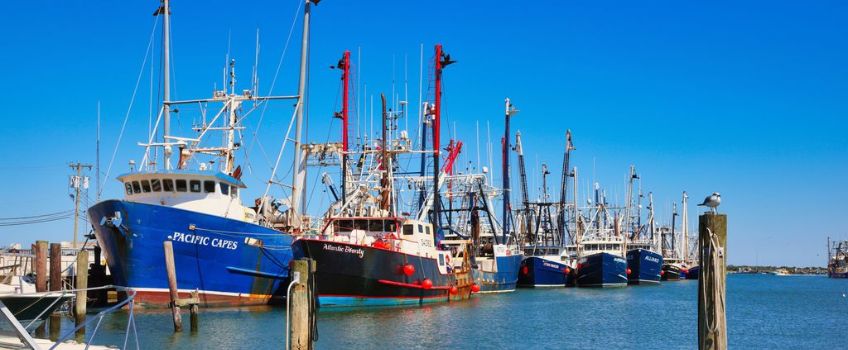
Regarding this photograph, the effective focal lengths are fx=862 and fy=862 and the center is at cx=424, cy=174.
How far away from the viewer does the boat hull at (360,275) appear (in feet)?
111

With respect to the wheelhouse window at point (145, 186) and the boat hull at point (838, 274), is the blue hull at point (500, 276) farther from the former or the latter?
the boat hull at point (838, 274)

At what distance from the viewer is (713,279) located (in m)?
15.1

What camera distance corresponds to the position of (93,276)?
126 feet

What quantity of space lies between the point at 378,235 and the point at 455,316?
4.92 metres

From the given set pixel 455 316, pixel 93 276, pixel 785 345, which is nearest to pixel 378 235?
pixel 455 316

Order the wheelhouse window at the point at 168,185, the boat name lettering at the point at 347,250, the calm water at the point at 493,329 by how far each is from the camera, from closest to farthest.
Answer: the calm water at the point at 493,329 → the boat name lettering at the point at 347,250 → the wheelhouse window at the point at 168,185

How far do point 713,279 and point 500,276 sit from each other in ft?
148

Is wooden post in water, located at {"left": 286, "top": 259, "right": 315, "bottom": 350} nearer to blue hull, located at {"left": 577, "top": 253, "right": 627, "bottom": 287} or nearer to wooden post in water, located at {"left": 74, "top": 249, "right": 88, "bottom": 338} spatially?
wooden post in water, located at {"left": 74, "top": 249, "right": 88, "bottom": 338}

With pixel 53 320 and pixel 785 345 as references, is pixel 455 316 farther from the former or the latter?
pixel 53 320

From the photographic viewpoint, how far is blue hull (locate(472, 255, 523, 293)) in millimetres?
56281

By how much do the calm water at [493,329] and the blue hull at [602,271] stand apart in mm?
28172

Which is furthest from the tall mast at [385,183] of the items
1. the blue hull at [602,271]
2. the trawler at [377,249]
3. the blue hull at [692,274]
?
the blue hull at [692,274]

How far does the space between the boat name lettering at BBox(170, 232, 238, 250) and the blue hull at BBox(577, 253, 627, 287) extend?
4581 centimetres

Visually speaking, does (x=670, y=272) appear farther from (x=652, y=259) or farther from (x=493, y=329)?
(x=493, y=329)
